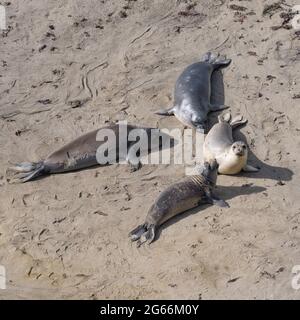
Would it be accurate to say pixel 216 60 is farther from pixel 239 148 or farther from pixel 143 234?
pixel 143 234

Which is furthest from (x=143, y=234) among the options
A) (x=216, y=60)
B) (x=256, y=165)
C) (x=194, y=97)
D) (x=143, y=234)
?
(x=216, y=60)

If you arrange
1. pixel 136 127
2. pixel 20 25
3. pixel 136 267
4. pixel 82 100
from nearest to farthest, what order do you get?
pixel 136 267
pixel 136 127
pixel 82 100
pixel 20 25

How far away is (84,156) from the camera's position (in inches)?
319

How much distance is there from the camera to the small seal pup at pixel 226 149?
7711 millimetres

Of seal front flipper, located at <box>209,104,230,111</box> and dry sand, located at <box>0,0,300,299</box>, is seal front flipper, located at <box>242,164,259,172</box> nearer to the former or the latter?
dry sand, located at <box>0,0,300,299</box>

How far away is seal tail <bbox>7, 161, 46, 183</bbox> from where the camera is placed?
7.98 m

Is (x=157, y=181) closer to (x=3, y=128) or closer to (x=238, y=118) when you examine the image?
(x=238, y=118)

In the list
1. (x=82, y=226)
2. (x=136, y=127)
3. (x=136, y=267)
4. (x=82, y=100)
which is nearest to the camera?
Result: (x=136, y=267)

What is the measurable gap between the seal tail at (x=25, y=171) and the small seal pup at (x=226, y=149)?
1919 millimetres

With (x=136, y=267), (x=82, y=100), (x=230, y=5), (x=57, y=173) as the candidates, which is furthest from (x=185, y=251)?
(x=230, y=5)

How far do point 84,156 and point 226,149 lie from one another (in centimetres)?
164

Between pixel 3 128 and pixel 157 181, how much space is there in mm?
2248

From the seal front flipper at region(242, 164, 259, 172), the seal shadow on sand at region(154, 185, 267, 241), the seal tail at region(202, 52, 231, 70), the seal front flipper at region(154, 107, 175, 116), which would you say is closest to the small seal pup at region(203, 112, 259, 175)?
the seal front flipper at region(242, 164, 259, 172)

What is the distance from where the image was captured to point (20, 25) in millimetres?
10531
